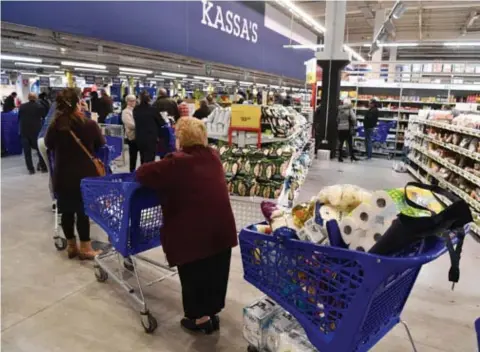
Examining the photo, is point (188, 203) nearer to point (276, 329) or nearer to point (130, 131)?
point (276, 329)

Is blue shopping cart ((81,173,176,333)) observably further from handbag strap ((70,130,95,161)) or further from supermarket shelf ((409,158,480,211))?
supermarket shelf ((409,158,480,211))

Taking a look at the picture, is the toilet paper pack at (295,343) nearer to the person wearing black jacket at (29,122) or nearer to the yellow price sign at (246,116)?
the yellow price sign at (246,116)

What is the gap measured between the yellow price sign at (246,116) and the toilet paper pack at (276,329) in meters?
2.53

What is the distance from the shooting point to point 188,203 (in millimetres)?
2527

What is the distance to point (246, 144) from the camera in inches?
182

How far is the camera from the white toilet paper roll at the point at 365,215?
1706mm

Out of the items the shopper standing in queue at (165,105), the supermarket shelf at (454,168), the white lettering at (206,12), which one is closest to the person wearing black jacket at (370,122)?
the supermarket shelf at (454,168)

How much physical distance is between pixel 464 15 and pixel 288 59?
877 centimetres

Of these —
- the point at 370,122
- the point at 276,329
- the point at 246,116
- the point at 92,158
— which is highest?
the point at 246,116

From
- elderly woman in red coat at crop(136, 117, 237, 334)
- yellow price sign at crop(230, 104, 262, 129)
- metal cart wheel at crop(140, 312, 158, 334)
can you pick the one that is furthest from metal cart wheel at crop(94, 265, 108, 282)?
yellow price sign at crop(230, 104, 262, 129)

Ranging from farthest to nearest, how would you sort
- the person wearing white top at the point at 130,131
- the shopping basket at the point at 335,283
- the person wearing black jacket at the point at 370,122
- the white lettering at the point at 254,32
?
the white lettering at the point at 254,32, the person wearing black jacket at the point at 370,122, the person wearing white top at the point at 130,131, the shopping basket at the point at 335,283

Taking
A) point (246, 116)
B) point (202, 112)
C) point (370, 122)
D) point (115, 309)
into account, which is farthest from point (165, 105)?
point (370, 122)

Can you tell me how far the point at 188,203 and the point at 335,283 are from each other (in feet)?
3.64

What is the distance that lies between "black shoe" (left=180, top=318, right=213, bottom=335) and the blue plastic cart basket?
61 centimetres
